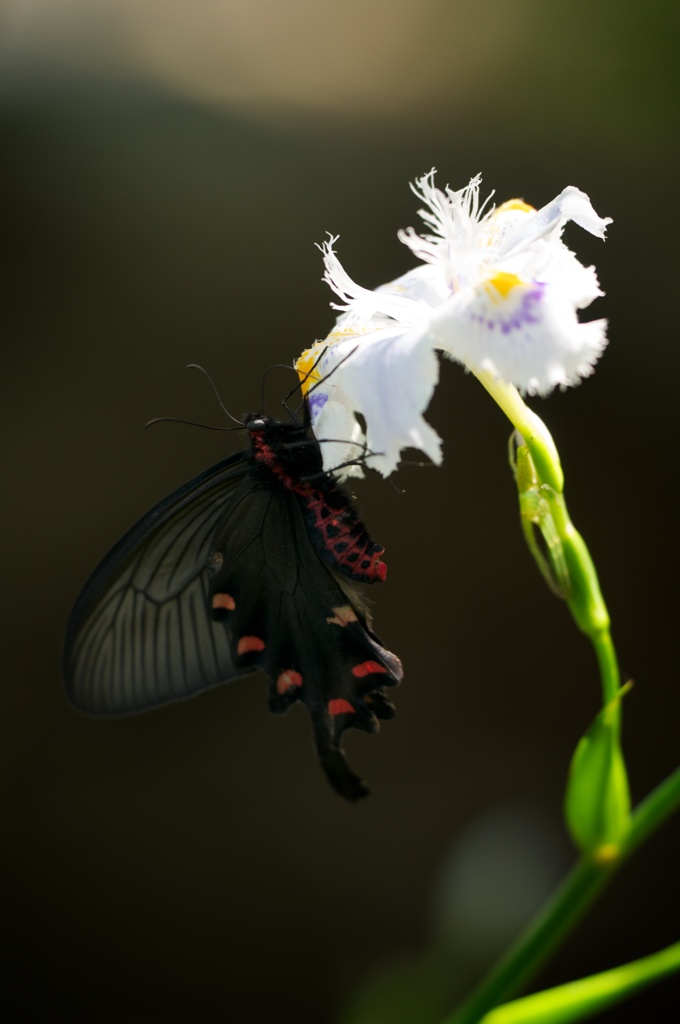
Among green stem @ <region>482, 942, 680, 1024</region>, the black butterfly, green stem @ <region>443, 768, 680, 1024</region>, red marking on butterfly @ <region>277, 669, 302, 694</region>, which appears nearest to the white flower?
the black butterfly

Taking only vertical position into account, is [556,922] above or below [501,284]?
below

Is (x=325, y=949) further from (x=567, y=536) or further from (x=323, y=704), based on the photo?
(x=567, y=536)

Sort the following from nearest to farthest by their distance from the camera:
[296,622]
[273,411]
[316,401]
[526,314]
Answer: [526,314] < [316,401] < [296,622] < [273,411]

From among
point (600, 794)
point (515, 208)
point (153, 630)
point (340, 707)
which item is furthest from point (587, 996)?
point (515, 208)

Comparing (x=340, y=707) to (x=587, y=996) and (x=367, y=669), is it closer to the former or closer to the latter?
(x=367, y=669)

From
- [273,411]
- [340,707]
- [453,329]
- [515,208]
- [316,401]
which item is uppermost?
[273,411]
